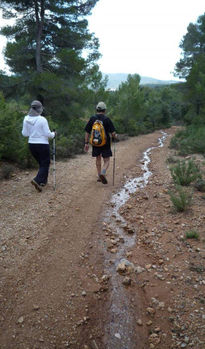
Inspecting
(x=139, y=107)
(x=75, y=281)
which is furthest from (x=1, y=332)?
(x=139, y=107)

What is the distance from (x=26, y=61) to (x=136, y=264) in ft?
44.8

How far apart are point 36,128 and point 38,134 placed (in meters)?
0.14

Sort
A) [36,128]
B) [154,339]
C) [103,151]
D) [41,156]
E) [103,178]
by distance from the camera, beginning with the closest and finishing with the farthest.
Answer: [154,339] < [36,128] < [41,156] < [103,151] < [103,178]

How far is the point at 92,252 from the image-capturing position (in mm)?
3781

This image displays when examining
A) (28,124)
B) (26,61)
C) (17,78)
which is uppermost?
(26,61)

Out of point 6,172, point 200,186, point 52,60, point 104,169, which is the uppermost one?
point 52,60

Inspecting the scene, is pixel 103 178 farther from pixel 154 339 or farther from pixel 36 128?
pixel 154 339

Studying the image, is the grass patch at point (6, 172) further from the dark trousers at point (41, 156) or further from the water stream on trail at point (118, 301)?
the water stream on trail at point (118, 301)

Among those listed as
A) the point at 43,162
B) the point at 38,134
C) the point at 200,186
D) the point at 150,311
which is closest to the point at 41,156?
the point at 43,162

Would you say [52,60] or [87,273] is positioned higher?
[52,60]

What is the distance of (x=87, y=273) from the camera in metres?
3.31

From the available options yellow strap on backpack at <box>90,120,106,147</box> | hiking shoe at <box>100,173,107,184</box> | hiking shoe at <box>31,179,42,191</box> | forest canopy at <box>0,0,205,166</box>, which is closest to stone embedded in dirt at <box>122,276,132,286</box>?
hiking shoe at <box>31,179,42,191</box>

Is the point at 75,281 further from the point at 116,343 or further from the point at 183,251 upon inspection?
the point at 183,251

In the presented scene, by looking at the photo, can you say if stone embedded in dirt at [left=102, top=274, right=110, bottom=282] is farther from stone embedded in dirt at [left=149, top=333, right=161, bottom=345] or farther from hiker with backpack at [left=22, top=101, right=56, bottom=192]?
hiker with backpack at [left=22, top=101, right=56, bottom=192]
